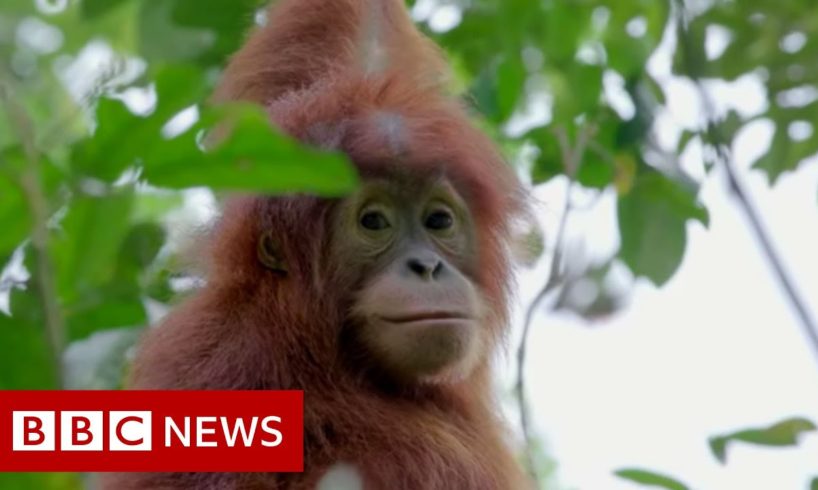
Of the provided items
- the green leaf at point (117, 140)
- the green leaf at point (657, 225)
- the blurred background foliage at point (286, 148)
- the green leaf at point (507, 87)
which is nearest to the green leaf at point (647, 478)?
the blurred background foliage at point (286, 148)

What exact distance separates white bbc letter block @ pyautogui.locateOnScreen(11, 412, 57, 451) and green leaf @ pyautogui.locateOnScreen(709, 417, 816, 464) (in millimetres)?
1413

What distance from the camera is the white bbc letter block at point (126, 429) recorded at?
304 cm

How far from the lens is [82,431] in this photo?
2934 mm

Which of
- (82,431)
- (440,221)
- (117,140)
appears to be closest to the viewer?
(117,140)

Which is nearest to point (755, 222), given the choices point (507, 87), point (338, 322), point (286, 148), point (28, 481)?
point (286, 148)

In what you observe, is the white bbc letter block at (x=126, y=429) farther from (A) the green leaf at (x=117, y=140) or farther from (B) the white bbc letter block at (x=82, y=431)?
(A) the green leaf at (x=117, y=140)

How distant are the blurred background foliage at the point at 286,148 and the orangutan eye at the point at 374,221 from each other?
37 cm

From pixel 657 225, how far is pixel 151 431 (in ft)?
6.89

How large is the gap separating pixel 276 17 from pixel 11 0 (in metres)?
1.72

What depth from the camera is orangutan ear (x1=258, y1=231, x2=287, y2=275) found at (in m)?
4.30

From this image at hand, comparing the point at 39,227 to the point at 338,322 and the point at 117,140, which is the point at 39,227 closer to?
the point at 117,140

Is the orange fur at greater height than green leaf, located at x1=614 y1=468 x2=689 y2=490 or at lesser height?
greater

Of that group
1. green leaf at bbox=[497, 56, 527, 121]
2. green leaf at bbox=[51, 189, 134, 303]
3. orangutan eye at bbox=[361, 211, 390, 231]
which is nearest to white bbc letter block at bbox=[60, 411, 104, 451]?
green leaf at bbox=[51, 189, 134, 303]

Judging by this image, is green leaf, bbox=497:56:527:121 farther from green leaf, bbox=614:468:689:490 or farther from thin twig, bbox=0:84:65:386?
thin twig, bbox=0:84:65:386
